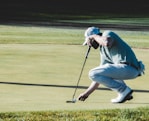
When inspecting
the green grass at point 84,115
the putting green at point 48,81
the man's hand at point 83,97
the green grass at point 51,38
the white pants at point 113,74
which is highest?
the white pants at point 113,74

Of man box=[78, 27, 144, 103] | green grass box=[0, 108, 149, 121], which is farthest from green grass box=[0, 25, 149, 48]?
green grass box=[0, 108, 149, 121]

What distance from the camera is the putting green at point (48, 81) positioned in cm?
921

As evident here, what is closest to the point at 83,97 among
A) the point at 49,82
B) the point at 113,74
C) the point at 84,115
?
the point at 113,74

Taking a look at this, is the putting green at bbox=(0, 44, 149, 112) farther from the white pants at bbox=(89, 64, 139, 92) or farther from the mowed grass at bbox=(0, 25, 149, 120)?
the white pants at bbox=(89, 64, 139, 92)

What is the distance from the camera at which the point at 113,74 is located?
31.1 ft

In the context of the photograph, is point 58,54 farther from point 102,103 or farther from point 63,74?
point 102,103

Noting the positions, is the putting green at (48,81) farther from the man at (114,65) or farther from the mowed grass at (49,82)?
the man at (114,65)

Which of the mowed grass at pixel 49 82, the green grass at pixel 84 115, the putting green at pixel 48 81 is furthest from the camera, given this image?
the putting green at pixel 48 81

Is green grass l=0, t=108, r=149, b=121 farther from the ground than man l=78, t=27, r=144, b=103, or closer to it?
closer to it

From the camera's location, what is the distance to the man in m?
9.30

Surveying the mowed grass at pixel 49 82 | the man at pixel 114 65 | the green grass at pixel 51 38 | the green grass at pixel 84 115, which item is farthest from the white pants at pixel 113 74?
the green grass at pixel 51 38

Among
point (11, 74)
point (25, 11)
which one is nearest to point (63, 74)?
point (11, 74)

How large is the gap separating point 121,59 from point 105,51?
245mm

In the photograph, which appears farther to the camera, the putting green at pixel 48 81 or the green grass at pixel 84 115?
the putting green at pixel 48 81
